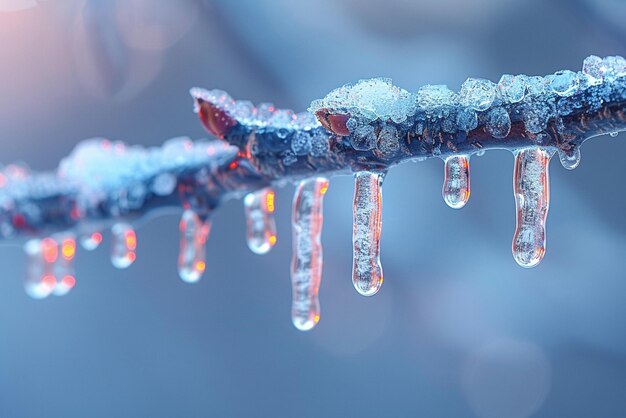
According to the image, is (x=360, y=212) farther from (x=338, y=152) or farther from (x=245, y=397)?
(x=245, y=397)

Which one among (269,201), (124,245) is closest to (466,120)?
(269,201)

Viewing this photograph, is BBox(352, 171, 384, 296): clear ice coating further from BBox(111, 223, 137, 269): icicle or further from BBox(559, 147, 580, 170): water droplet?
BBox(111, 223, 137, 269): icicle

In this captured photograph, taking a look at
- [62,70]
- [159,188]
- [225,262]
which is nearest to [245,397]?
[225,262]

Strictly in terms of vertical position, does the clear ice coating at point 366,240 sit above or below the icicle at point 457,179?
below

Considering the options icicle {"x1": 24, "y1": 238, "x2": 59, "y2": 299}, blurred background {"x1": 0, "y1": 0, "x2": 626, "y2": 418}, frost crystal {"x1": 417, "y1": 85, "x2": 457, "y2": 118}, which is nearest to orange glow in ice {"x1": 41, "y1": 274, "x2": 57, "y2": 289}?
icicle {"x1": 24, "y1": 238, "x2": 59, "y2": 299}

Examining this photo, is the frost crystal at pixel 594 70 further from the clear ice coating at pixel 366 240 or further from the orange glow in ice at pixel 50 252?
the orange glow in ice at pixel 50 252

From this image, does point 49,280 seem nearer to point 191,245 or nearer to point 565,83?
point 191,245

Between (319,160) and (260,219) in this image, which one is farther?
(260,219)

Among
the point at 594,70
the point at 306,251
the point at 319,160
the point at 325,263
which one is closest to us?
the point at 594,70

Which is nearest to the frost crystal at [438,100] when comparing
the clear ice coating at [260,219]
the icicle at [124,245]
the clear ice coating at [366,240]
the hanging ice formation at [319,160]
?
the hanging ice formation at [319,160]
